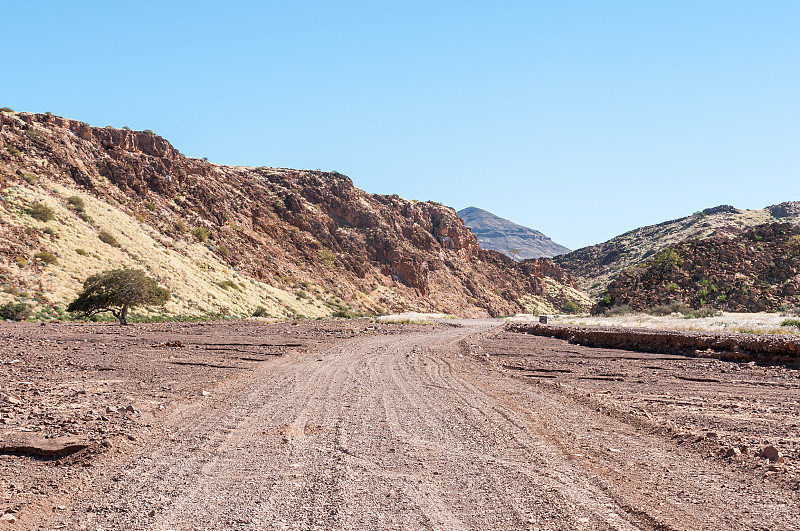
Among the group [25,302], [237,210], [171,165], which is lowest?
[25,302]

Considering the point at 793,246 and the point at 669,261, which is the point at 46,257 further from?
the point at 793,246

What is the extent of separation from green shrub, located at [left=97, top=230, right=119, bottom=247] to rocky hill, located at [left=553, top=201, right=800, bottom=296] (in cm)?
9104

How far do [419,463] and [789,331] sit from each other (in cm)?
2443

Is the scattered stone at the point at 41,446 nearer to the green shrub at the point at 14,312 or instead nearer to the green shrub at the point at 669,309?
the green shrub at the point at 14,312

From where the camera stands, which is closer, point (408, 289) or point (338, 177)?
point (408, 289)

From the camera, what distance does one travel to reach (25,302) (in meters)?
31.3

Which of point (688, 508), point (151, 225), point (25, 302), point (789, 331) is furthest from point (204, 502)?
point (151, 225)

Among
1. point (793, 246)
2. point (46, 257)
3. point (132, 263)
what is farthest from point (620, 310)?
point (46, 257)

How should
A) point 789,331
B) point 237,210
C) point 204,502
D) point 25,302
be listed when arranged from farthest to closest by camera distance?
1. point 237,210
2. point 25,302
3. point 789,331
4. point 204,502

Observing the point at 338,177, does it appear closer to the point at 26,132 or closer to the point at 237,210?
the point at 237,210

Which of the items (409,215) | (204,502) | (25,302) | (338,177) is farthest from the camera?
(409,215)

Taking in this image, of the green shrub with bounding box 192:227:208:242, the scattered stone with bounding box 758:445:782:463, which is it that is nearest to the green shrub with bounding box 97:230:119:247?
the green shrub with bounding box 192:227:208:242

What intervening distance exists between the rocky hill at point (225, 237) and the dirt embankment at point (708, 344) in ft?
97.8

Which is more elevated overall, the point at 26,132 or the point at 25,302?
the point at 26,132
